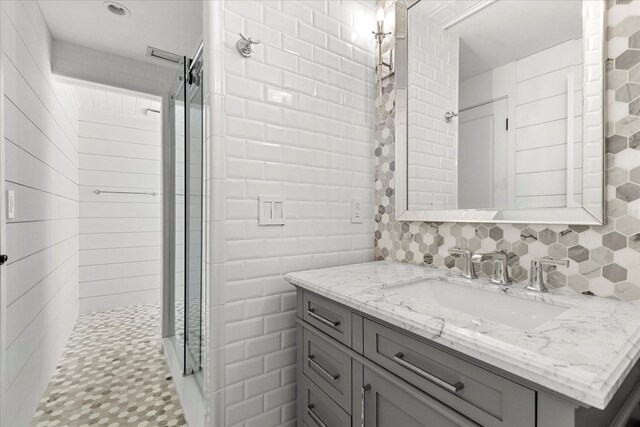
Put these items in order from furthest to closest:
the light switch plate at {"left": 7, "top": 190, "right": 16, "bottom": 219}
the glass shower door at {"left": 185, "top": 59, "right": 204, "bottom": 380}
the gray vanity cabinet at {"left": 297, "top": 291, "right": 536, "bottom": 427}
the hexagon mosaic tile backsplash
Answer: the glass shower door at {"left": 185, "top": 59, "right": 204, "bottom": 380} < the light switch plate at {"left": 7, "top": 190, "right": 16, "bottom": 219} < the hexagon mosaic tile backsplash < the gray vanity cabinet at {"left": 297, "top": 291, "right": 536, "bottom": 427}

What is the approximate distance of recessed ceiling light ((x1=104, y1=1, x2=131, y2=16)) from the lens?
1.93 m

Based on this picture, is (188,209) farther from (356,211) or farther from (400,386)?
(400,386)

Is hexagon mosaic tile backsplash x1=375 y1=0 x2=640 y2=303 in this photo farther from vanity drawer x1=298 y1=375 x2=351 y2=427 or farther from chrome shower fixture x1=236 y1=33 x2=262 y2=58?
chrome shower fixture x1=236 y1=33 x2=262 y2=58

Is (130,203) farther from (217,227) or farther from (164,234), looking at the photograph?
(217,227)

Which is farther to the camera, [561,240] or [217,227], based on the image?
[217,227]

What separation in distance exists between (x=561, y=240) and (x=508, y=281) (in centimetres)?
20

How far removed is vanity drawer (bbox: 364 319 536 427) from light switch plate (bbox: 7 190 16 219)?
1.65m

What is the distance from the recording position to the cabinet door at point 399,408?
0.68m

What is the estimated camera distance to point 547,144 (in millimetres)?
1014

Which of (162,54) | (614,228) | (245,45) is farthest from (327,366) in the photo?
(162,54)

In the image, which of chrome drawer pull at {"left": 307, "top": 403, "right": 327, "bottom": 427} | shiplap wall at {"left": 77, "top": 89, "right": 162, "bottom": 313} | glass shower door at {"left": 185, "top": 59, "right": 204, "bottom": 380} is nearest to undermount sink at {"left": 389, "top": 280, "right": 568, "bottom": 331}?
chrome drawer pull at {"left": 307, "top": 403, "right": 327, "bottom": 427}

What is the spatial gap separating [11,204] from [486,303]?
79.8 inches

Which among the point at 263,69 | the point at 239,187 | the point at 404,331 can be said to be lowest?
the point at 404,331

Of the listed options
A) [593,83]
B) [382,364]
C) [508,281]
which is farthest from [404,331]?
[593,83]
